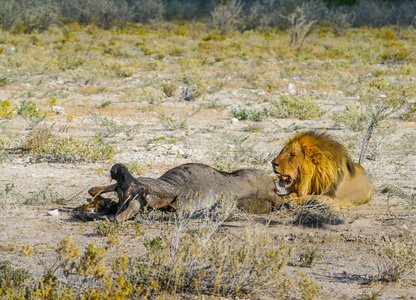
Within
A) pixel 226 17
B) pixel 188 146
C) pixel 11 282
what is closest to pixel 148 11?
pixel 226 17

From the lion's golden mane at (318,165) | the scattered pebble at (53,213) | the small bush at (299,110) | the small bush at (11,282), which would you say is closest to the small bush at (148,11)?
the small bush at (299,110)

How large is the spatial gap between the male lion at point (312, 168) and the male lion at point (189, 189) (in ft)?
0.88

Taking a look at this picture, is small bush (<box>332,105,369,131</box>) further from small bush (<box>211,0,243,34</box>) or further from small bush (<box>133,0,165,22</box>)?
small bush (<box>133,0,165,22</box>)

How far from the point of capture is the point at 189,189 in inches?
188

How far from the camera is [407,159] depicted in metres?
7.94

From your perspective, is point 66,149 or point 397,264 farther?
point 66,149

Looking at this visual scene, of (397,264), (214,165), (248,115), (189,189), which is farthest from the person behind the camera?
(248,115)

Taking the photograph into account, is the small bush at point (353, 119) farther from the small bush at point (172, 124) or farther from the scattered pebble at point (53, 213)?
the scattered pebble at point (53, 213)

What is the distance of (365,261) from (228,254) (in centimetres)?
132

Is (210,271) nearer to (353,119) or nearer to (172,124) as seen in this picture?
(172,124)

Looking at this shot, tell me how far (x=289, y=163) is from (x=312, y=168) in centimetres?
27

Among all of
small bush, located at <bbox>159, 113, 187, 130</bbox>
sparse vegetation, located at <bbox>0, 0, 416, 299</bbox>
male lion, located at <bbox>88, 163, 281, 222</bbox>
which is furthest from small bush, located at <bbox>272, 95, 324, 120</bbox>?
male lion, located at <bbox>88, 163, 281, 222</bbox>

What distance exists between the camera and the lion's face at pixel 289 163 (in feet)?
17.5

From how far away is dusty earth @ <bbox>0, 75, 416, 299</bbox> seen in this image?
4.05 meters
